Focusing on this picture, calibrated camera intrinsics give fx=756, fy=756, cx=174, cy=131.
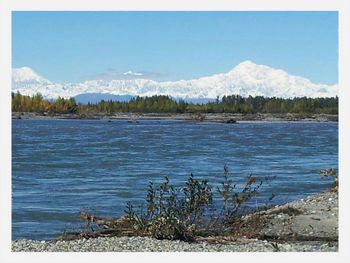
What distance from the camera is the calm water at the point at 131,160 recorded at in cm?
801

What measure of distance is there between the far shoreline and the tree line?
59 millimetres

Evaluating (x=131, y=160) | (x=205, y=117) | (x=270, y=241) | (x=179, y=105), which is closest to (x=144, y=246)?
(x=270, y=241)

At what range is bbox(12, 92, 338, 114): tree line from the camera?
8.27 meters

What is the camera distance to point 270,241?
7094mm

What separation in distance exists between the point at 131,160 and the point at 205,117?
1128 millimetres

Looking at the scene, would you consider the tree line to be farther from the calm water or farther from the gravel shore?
the gravel shore

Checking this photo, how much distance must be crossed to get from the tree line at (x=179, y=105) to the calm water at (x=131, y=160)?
0.73ft

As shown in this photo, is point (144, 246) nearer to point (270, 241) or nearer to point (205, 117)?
point (270, 241)

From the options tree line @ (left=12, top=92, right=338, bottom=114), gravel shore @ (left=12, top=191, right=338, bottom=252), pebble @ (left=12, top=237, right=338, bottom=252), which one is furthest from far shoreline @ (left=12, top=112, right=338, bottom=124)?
pebble @ (left=12, top=237, right=338, bottom=252)

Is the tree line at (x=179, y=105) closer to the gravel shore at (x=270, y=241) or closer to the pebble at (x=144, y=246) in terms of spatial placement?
the gravel shore at (x=270, y=241)

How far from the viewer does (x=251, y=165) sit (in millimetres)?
8539
